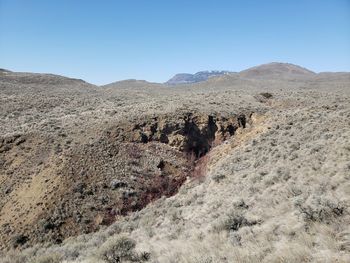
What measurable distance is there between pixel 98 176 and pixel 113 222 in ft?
11.1

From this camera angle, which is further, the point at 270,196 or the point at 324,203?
the point at 270,196

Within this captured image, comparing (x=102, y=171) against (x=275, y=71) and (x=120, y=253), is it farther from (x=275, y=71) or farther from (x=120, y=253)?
(x=275, y=71)

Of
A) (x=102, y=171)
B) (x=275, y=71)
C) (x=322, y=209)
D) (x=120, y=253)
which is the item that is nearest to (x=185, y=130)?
(x=102, y=171)

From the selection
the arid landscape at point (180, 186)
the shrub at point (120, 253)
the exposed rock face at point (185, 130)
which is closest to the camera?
the arid landscape at point (180, 186)

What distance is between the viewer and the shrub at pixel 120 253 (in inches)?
380

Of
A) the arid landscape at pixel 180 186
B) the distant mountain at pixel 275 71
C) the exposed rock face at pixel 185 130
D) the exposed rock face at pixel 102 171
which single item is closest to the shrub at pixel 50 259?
the arid landscape at pixel 180 186

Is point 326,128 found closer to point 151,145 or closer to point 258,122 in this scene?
Result: point 258,122

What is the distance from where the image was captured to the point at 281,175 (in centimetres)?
1402

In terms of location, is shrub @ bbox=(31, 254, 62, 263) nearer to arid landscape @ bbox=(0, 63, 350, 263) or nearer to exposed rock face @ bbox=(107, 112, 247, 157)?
arid landscape @ bbox=(0, 63, 350, 263)

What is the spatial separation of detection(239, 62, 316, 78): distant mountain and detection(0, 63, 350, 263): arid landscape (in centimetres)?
9154

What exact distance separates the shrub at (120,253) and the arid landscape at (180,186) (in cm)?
3

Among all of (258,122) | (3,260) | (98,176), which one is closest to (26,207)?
(98,176)

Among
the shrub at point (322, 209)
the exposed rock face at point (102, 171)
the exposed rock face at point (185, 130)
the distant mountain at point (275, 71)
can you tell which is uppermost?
the distant mountain at point (275, 71)

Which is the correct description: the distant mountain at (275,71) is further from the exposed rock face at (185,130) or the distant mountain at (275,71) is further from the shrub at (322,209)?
the shrub at (322,209)
